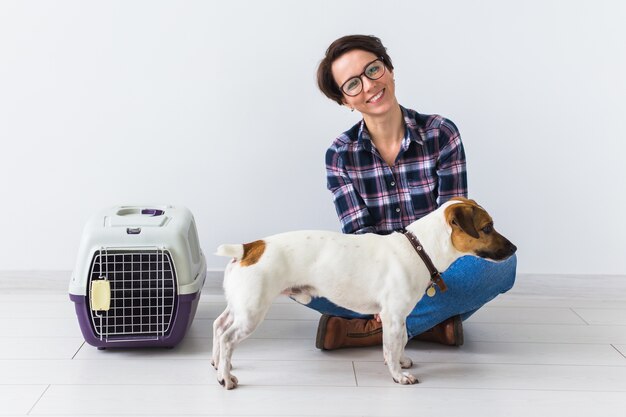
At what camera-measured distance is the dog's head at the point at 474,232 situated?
6.88 feet

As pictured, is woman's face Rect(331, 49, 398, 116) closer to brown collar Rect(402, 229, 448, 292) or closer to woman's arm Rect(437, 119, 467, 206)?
woman's arm Rect(437, 119, 467, 206)

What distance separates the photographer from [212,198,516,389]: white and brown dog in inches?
82.0

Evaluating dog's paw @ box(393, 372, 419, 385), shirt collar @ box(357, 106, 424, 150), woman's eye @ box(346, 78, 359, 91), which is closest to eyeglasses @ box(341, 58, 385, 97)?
woman's eye @ box(346, 78, 359, 91)

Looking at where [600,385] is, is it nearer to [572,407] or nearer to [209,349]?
[572,407]

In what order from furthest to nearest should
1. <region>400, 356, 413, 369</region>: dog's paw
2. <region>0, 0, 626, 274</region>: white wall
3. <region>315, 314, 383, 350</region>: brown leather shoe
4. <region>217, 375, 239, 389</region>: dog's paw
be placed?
<region>0, 0, 626, 274</region>: white wall < <region>315, 314, 383, 350</region>: brown leather shoe < <region>400, 356, 413, 369</region>: dog's paw < <region>217, 375, 239, 389</region>: dog's paw

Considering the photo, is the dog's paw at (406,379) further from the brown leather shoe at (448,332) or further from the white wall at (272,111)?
the white wall at (272,111)

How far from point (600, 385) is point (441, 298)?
486 mm

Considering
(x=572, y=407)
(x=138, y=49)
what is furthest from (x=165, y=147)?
(x=572, y=407)

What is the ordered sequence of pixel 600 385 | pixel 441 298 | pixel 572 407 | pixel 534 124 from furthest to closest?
pixel 534 124
pixel 441 298
pixel 600 385
pixel 572 407

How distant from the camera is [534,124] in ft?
9.75

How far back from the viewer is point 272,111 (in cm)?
295

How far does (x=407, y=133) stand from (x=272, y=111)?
2.19ft

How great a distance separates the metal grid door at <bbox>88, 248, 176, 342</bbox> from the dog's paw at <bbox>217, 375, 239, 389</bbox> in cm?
32

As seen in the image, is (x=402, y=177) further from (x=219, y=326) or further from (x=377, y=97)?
(x=219, y=326)
